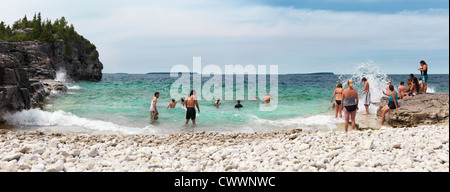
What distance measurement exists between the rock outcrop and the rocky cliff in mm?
17289

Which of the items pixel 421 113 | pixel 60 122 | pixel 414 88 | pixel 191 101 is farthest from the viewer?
pixel 414 88

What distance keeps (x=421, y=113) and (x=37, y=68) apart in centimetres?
4198

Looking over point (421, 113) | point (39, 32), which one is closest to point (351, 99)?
point (421, 113)

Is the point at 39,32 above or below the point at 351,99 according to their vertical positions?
above

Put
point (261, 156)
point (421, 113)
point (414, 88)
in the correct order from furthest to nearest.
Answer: point (414, 88), point (421, 113), point (261, 156)

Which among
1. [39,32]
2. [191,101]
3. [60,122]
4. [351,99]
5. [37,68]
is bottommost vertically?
[60,122]

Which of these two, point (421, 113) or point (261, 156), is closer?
point (261, 156)

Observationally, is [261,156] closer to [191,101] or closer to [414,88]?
[191,101]

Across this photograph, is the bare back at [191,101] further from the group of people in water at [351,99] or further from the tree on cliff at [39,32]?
the tree on cliff at [39,32]

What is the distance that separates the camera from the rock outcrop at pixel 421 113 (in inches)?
450

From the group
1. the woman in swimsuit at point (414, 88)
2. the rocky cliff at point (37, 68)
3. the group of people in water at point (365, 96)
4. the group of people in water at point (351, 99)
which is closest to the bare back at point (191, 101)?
the group of people in water at point (351, 99)

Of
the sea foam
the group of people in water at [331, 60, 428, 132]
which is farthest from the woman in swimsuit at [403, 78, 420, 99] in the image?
the sea foam

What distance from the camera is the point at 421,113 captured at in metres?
11.7

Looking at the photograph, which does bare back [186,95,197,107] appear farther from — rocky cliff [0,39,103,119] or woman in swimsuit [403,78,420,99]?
woman in swimsuit [403,78,420,99]
